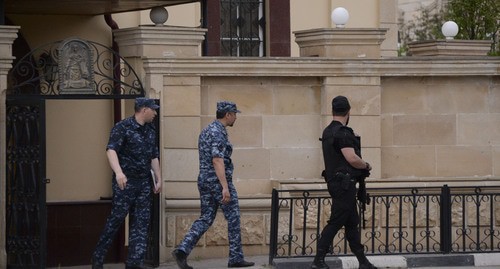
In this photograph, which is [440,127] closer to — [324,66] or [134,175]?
[324,66]

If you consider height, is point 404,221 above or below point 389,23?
below

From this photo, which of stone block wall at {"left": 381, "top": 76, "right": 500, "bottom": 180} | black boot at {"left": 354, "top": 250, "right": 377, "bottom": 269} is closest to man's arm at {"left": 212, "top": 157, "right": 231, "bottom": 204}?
black boot at {"left": 354, "top": 250, "right": 377, "bottom": 269}

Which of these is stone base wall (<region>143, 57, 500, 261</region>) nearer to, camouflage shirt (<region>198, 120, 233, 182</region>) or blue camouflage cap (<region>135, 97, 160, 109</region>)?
blue camouflage cap (<region>135, 97, 160, 109</region>)

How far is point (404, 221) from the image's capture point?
53.8 feet

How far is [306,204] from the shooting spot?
50.7 feet

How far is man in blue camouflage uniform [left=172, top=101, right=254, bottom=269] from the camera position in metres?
14.7

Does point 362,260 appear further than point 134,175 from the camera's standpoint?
No

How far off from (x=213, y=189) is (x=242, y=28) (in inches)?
231

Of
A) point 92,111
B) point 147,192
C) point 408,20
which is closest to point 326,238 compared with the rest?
point 147,192

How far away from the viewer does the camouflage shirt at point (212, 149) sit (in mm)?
14594

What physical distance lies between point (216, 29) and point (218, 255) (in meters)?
4.54

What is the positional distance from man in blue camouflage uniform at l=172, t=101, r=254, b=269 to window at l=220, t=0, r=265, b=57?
5.28 metres

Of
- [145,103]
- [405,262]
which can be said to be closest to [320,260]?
[405,262]

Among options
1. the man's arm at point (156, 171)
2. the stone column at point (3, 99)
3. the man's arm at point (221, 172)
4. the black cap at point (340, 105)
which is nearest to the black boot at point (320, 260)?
the man's arm at point (221, 172)
